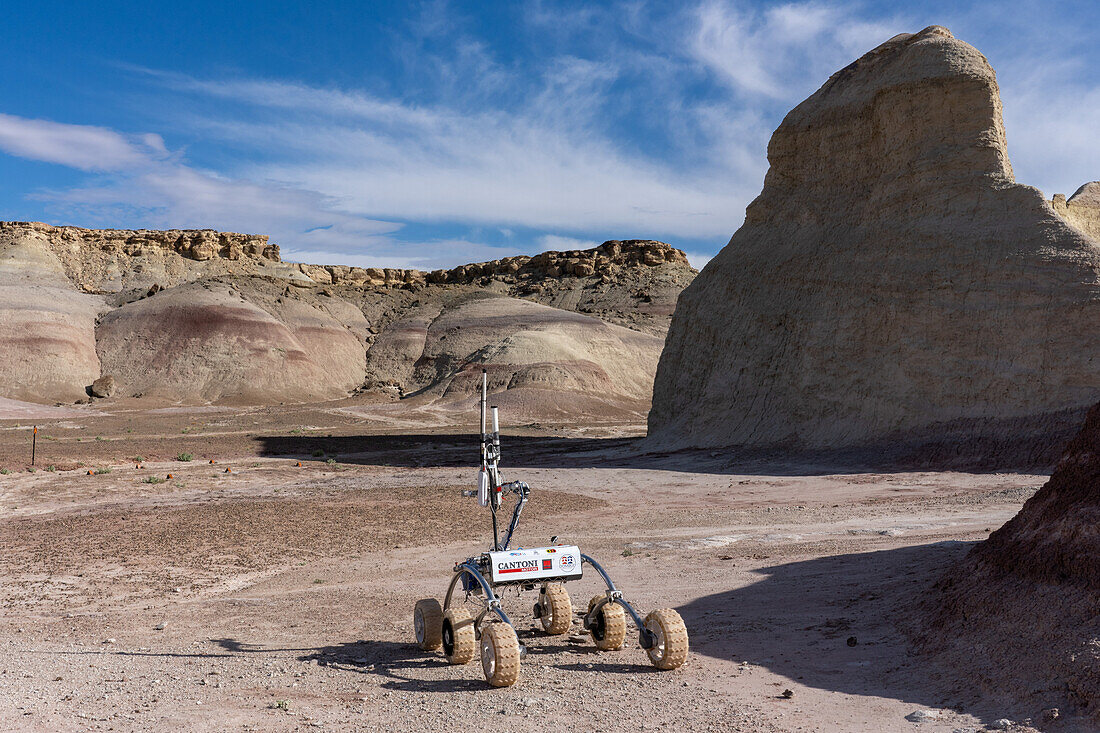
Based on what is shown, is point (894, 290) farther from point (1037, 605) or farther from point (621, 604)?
point (621, 604)

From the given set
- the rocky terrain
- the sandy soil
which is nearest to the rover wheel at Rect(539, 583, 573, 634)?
the sandy soil

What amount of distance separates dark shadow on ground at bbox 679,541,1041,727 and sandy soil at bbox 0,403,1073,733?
0.03 m

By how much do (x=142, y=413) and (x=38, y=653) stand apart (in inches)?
2164

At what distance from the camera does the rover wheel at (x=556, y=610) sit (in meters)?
8.33

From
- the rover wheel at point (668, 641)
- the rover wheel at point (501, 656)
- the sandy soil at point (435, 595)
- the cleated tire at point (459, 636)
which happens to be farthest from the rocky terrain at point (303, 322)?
the rover wheel at point (501, 656)

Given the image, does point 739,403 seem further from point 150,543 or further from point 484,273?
point 484,273

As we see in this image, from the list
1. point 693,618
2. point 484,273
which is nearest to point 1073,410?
point 693,618

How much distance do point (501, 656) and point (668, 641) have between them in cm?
141

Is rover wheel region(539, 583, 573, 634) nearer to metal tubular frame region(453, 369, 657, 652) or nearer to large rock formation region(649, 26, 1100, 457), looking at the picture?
metal tubular frame region(453, 369, 657, 652)

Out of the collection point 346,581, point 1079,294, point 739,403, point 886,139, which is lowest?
point 346,581

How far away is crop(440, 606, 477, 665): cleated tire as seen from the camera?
7.18m

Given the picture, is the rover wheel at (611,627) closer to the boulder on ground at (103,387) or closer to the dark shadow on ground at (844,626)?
the dark shadow on ground at (844,626)

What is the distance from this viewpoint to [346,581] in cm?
1148

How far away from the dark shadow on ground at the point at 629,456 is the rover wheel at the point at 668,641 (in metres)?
18.7
